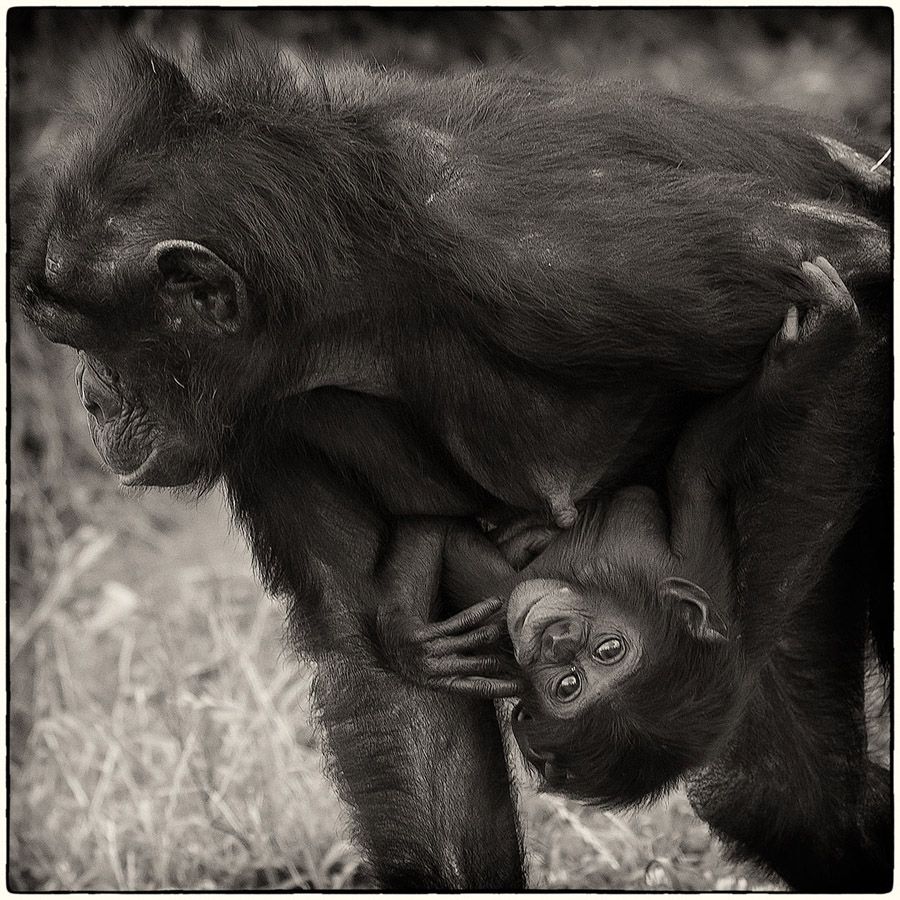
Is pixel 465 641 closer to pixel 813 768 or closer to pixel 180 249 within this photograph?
pixel 180 249

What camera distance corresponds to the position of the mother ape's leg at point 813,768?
4.02 meters

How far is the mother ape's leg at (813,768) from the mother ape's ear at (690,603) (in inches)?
23.4

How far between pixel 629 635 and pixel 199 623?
10.9 ft

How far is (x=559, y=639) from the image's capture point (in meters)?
3.42

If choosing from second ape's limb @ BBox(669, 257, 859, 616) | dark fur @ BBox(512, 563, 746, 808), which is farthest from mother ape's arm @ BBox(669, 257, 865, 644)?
dark fur @ BBox(512, 563, 746, 808)

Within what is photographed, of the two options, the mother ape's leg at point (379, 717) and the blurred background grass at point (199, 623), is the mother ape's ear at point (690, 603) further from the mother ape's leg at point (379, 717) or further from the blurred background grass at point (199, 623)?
the blurred background grass at point (199, 623)

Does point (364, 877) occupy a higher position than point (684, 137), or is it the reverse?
point (684, 137)

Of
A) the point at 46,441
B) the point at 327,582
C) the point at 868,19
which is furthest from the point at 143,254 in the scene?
the point at 46,441

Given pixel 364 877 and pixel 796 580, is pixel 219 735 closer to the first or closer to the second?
pixel 364 877

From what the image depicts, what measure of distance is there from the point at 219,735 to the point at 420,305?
2.62 metres

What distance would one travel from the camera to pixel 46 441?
711 centimetres

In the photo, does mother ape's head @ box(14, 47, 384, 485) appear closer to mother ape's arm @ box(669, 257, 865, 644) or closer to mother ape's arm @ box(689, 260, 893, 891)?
mother ape's arm @ box(669, 257, 865, 644)

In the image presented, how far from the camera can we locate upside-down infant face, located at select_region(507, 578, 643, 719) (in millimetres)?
3418

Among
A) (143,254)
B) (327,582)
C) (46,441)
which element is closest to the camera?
(143,254)
